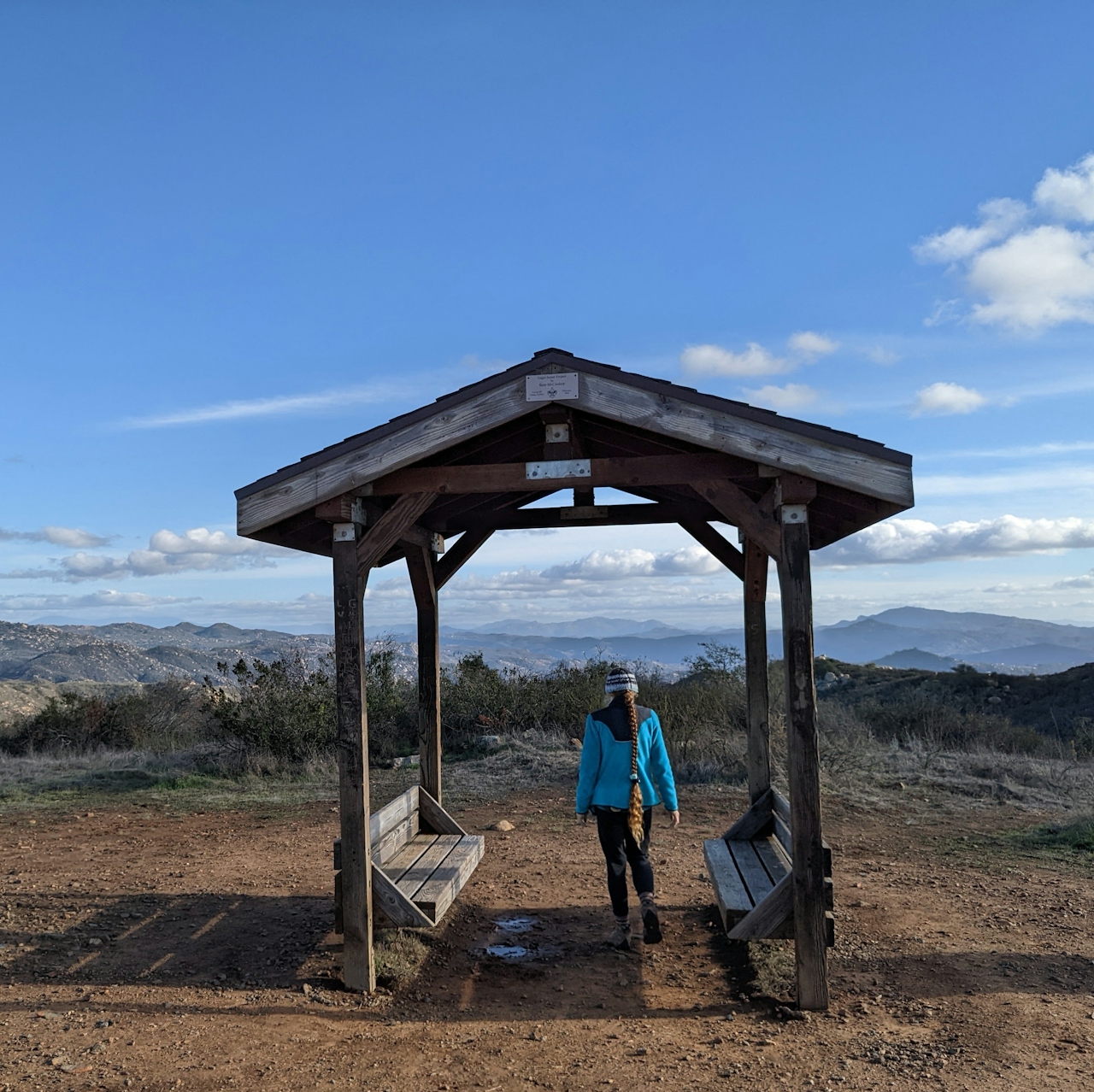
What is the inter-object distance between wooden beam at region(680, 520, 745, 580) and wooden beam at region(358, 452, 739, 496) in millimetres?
1879

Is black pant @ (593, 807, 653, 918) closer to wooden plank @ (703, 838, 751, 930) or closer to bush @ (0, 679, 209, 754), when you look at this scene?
wooden plank @ (703, 838, 751, 930)

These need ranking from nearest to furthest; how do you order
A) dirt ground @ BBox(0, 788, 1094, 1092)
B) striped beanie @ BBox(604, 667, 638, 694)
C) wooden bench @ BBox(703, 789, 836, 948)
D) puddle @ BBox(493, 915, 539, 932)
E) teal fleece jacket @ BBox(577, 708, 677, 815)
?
dirt ground @ BBox(0, 788, 1094, 1092)
wooden bench @ BBox(703, 789, 836, 948)
teal fleece jacket @ BBox(577, 708, 677, 815)
striped beanie @ BBox(604, 667, 638, 694)
puddle @ BBox(493, 915, 539, 932)

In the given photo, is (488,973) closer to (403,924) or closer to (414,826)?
(403,924)

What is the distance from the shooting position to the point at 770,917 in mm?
5059

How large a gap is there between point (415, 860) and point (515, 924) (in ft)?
2.79

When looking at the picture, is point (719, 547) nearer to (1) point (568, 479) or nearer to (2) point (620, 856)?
(1) point (568, 479)

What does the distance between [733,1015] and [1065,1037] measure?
1600 mm

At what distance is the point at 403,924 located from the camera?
5375mm

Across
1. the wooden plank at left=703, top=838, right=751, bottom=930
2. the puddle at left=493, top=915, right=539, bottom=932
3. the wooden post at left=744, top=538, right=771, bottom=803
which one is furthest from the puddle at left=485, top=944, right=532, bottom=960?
the wooden post at left=744, top=538, right=771, bottom=803

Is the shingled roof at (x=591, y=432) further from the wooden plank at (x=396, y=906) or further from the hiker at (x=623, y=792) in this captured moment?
the wooden plank at (x=396, y=906)

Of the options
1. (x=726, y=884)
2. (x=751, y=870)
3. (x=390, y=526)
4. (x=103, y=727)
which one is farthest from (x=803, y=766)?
(x=103, y=727)

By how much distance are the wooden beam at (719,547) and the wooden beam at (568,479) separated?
1879mm

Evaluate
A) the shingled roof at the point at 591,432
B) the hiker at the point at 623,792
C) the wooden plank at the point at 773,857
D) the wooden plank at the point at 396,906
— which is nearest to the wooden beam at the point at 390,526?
the shingled roof at the point at 591,432

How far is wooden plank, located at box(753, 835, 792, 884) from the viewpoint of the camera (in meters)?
6.15
